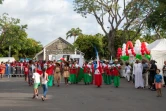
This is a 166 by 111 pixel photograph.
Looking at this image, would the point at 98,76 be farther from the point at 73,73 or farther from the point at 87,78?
the point at 73,73

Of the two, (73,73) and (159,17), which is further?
(159,17)

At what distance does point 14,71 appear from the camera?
35719mm

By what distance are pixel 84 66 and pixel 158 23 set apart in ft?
20.4

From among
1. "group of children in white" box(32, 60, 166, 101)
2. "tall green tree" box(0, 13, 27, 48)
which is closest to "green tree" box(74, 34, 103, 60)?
"tall green tree" box(0, 13, 27, 48)

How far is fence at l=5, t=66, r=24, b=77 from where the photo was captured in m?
35.3

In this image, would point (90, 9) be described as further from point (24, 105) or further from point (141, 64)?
point (24, 105)

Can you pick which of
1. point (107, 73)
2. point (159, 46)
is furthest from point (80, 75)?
point (159, 46)

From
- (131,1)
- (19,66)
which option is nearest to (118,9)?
(131,1)

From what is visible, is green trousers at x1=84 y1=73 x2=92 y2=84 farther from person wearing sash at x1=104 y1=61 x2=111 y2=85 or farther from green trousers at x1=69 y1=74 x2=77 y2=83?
person wearing sash at x1=104 y1=61 x2=111 y2=85

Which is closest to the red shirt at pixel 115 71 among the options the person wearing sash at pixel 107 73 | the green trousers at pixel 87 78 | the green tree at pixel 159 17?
the person wearing sash at pixel 107 73

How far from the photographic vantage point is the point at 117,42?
70.4 meters

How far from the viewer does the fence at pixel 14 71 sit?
116ft

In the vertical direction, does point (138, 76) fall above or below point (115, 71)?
below

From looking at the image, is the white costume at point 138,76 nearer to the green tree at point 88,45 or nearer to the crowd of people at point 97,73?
the crowd of people at point 97,73
